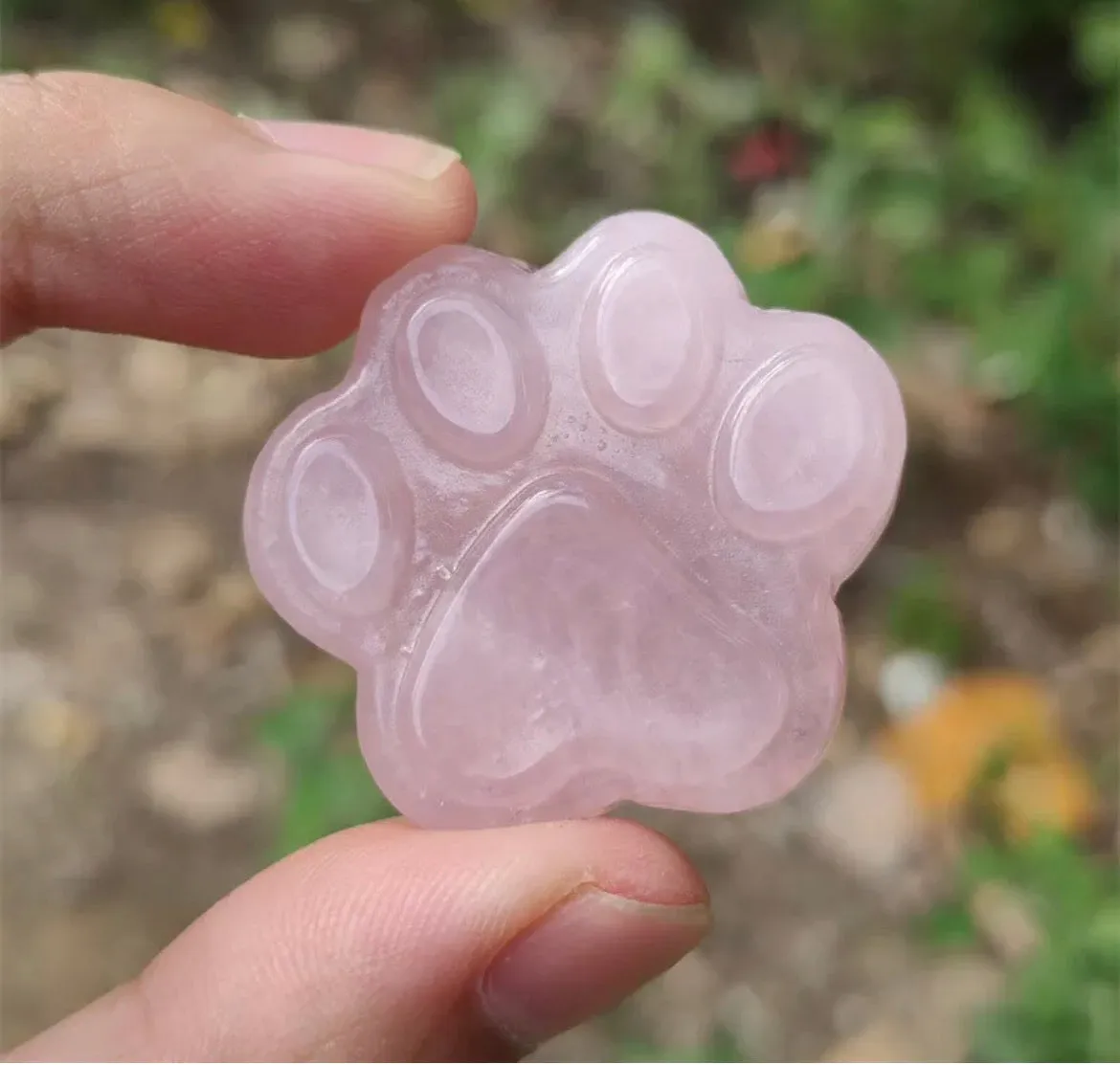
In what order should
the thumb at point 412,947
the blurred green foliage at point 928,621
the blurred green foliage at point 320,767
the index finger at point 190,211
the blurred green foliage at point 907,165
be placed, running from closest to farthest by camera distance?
the thumb at point 412,947, the index finger at point 190,211, the blurred green foliage at point 320,767, the blurred green foliage at point 907,165, the blurred green foliage at point 928,621

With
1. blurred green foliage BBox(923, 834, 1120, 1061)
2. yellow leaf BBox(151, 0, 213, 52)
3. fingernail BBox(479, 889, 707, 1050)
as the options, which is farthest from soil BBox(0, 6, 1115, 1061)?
fingernail BBox(479, 889, 707, 1050)

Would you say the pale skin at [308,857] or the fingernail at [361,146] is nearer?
the pale skin at [308,857]

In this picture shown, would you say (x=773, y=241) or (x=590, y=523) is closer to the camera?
(x=590, y=523)

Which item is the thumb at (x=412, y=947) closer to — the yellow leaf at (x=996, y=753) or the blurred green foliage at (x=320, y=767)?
the blurred green foliage at (x=320, y=767)

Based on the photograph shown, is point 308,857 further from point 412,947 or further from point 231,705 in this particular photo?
point 231,705

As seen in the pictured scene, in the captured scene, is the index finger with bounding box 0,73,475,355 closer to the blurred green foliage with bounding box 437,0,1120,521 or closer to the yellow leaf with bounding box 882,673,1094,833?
the blurred green foliage with bounding box 437,0,1120,521

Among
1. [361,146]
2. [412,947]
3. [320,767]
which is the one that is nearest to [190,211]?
[361,146]

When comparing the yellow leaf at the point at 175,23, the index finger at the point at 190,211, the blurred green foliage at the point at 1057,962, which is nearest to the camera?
the index finger at the point at 190,211

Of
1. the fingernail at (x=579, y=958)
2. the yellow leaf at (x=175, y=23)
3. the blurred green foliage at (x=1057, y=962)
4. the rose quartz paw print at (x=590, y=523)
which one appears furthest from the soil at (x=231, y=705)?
the rose quartz paw print at (x=590, y=523)

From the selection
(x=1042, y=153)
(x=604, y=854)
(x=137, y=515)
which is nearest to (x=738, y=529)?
(x=604, y=854)
